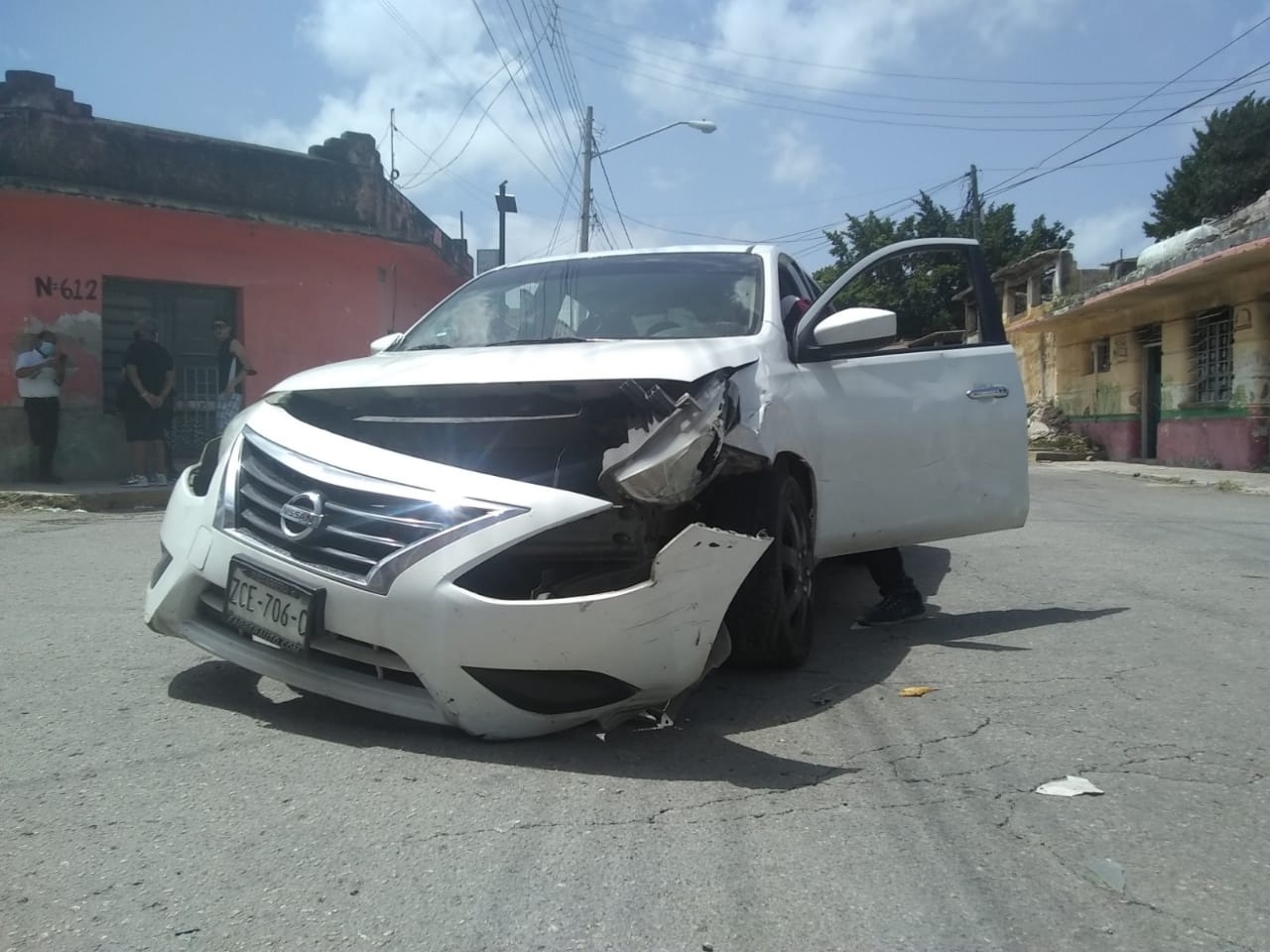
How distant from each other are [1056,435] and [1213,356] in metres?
5.77

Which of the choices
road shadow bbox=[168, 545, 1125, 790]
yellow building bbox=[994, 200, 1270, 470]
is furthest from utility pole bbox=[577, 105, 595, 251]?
road shadow bbox=[168, 545, 1125, 790]

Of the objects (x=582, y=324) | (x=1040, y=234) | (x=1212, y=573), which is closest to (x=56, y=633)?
(x=582, y=324)

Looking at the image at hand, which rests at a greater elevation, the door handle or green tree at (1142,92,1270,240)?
green tree at (1142,92,1270,240)

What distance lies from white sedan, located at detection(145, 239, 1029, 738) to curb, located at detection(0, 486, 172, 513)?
6.97 m

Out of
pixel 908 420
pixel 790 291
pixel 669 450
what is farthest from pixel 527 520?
pixel 790 291

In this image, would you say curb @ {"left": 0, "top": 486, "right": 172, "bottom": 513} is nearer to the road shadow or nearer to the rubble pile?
the road shadow

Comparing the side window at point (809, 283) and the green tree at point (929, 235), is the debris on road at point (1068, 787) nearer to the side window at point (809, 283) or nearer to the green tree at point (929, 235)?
the side window at point (809, 283)

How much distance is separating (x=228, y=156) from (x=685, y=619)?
12.1 m

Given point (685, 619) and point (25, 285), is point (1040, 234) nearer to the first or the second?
point (25, 285)

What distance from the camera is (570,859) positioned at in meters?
2.45

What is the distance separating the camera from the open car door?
4.16 metres

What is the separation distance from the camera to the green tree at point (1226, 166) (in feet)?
117

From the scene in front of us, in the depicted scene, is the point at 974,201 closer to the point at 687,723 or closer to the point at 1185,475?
the point at 1185,475

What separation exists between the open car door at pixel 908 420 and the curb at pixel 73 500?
310 inches
